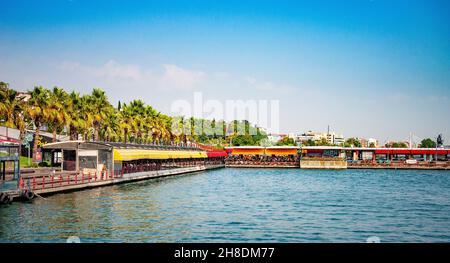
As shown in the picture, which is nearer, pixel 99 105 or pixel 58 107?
pixel 58 107

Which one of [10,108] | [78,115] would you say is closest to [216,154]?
[78,115]

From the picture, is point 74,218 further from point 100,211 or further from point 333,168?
point 333,168

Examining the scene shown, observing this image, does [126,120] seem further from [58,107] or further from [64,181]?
[64,181]

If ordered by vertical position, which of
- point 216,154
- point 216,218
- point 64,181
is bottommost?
point 216,218

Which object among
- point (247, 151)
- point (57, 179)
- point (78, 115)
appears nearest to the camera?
point (57, 179)

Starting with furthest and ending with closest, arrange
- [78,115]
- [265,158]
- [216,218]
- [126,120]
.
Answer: [265,158]
[126,120]
[78,115]
[216,218]

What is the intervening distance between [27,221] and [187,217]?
31.2 ft

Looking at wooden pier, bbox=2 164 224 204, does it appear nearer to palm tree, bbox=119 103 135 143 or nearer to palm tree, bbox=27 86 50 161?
palm tree, bbox=27 86 50 161

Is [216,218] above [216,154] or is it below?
below

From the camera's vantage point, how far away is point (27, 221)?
2547 centimetres

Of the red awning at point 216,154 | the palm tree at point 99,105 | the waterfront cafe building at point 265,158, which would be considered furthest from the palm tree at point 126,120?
the waterfront cafe building at point 265,158

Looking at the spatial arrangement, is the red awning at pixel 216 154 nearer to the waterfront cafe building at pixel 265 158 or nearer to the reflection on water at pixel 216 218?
the waterfront cafe building at pixel 265 158

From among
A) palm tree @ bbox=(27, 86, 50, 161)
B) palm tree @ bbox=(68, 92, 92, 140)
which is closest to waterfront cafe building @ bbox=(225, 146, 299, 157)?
palm tree @ bbox=(68, 92, 92, 140)
